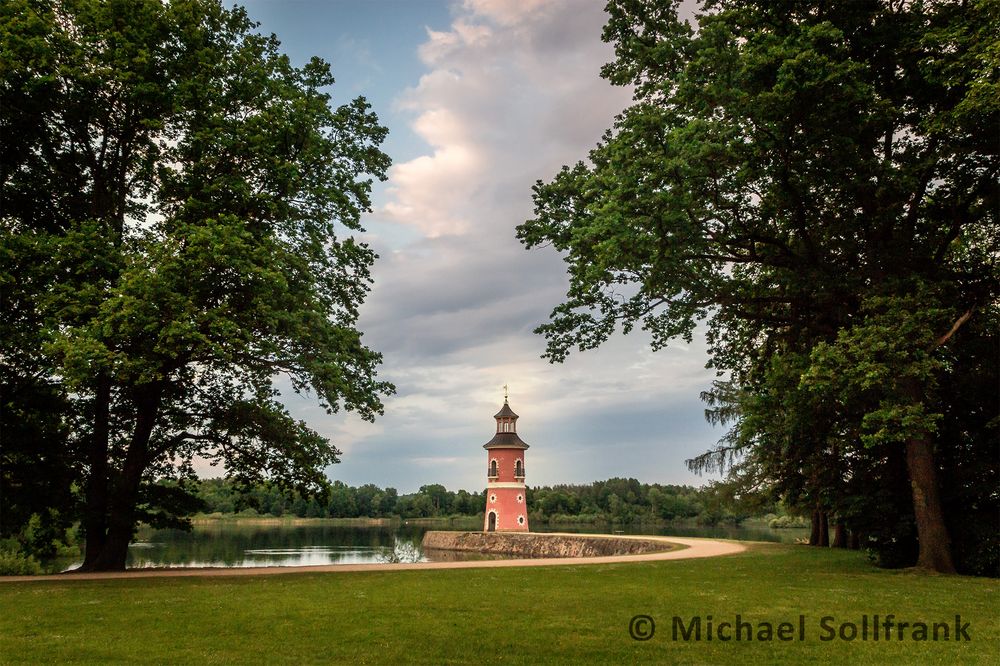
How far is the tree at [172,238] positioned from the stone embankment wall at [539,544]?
19.9 metres

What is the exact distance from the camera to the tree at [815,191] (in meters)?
15.2

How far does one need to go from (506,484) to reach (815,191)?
42455mm

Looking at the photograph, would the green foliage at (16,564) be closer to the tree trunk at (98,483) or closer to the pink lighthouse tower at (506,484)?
the tree trunk at (98,483)

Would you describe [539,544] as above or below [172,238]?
below

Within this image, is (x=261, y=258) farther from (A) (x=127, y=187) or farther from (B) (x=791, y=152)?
(B) (x=791, y=152)

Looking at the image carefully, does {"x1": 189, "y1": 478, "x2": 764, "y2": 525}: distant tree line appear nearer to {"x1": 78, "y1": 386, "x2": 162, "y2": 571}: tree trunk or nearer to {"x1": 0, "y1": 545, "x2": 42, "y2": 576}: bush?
{"x1": 0, "y1": 545, "x2": 42, "y2": 576}: bush

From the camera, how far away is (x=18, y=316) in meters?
16.5

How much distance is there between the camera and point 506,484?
57.0m

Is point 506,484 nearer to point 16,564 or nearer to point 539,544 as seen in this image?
point 539,544

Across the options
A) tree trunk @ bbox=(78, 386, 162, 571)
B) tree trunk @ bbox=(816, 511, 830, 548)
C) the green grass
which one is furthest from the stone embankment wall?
tree trunk @ bbox=(78, 386, 162, 571)

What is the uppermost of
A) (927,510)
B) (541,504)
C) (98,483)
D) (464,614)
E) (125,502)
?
(98,483)

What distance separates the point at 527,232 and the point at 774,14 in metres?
8.31

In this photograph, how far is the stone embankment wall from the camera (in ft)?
117

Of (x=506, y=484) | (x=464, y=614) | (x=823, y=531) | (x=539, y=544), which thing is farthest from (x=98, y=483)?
(x=506, y=484)
